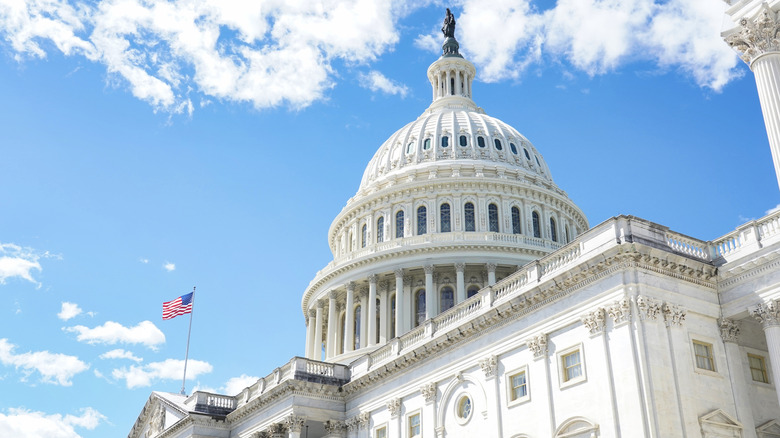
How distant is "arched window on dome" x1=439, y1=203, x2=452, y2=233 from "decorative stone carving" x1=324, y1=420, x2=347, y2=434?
86.6ft

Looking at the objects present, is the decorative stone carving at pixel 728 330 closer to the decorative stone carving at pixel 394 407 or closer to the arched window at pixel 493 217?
the decorative stone carving at pixel 394 407

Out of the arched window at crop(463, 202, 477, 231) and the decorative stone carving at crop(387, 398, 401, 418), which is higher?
the arched window at crop(463, 202, 477, 231)

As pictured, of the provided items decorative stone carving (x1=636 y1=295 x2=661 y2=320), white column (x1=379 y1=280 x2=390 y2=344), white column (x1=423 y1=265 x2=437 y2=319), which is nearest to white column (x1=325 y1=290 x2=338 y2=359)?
white column (x1=379 y1=280 x2=390 y2=344)

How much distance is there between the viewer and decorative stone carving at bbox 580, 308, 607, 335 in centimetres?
3145

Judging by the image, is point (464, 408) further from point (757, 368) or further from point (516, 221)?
point (516, 221)

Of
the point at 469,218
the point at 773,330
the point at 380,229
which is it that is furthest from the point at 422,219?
the point at 773,330

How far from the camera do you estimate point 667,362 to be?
30047 mm

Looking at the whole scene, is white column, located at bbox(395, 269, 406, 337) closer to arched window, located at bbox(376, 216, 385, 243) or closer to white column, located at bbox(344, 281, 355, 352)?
white column, located at bbox(344, 281, 355, 352)

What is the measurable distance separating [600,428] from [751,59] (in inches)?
565

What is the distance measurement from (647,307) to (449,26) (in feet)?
229

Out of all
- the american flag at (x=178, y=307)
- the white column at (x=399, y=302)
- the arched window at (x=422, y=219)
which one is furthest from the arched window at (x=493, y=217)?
the american flag at (x=178, y=307)

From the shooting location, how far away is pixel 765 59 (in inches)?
1089

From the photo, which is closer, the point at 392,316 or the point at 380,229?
the point at 392,316

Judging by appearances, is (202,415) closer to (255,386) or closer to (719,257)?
(255,386)
